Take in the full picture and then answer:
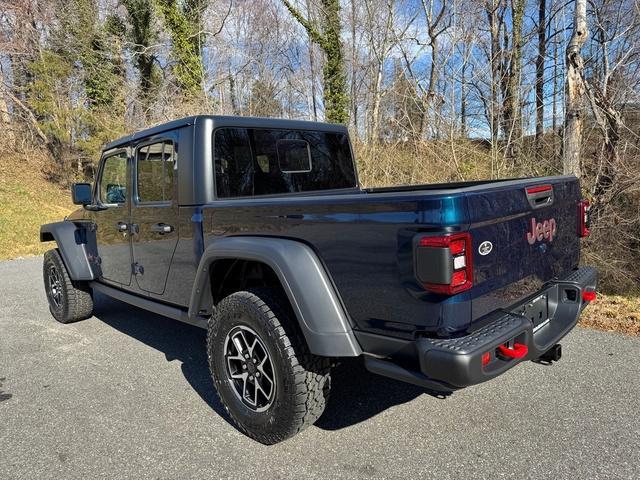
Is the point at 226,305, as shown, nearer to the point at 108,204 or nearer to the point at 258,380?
the point at 258,380

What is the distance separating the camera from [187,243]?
3.27 m

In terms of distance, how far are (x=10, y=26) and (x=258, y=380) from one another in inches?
931

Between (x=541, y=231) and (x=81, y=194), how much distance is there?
4.05 m

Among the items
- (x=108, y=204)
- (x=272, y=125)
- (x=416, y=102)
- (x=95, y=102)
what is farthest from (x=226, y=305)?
(x=95, y=102)

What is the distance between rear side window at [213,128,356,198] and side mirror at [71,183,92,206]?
2.06 meters

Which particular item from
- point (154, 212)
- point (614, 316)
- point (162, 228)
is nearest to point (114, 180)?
point (154, 212)

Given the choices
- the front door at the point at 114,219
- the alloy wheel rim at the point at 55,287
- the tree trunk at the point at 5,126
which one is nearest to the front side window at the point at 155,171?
the front door at the point at 114,219

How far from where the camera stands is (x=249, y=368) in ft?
9.18

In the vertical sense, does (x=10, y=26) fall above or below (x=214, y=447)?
above

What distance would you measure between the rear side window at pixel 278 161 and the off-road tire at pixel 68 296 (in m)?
2.82

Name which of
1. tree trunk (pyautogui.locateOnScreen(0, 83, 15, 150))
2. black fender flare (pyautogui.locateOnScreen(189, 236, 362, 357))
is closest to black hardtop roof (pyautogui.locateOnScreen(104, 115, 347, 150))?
black fender flare (pyautogui.locateOnScreen(189, 236, 362, 357))

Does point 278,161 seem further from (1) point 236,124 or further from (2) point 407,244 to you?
(2) point 407,244

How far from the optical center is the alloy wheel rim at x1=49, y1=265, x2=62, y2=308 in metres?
5.30

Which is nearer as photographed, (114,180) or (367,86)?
(114,180)
